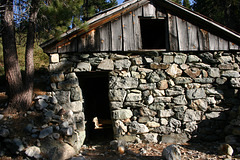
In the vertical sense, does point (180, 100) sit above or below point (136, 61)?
below

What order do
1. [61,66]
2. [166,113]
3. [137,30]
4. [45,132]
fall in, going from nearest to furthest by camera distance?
1. [45,132]
2. [61,66]
3. [166,113]
4. [137,30]

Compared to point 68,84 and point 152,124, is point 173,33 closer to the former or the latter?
point 152,124

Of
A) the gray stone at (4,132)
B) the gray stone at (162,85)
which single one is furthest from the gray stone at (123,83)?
the gray stone at (4,132)

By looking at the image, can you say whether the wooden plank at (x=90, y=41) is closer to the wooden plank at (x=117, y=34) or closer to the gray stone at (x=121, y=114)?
the wooden plank at (x=117, y=34)

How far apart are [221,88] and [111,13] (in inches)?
163

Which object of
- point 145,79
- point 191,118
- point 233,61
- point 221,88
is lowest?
point 191,118

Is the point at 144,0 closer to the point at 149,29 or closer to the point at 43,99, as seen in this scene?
the point at 149,29

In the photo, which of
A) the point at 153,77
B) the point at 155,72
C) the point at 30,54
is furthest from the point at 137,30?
the point at 30,54

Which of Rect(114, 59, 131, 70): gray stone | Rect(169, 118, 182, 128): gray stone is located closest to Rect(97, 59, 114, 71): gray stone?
Rect(114, 59, 131, 70): gray stone

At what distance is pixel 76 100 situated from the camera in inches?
200

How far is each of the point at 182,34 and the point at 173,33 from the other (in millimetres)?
290

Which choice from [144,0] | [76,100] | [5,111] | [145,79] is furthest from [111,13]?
[5,111]

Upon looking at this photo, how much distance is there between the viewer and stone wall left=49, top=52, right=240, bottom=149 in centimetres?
511

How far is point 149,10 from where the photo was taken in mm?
5617
